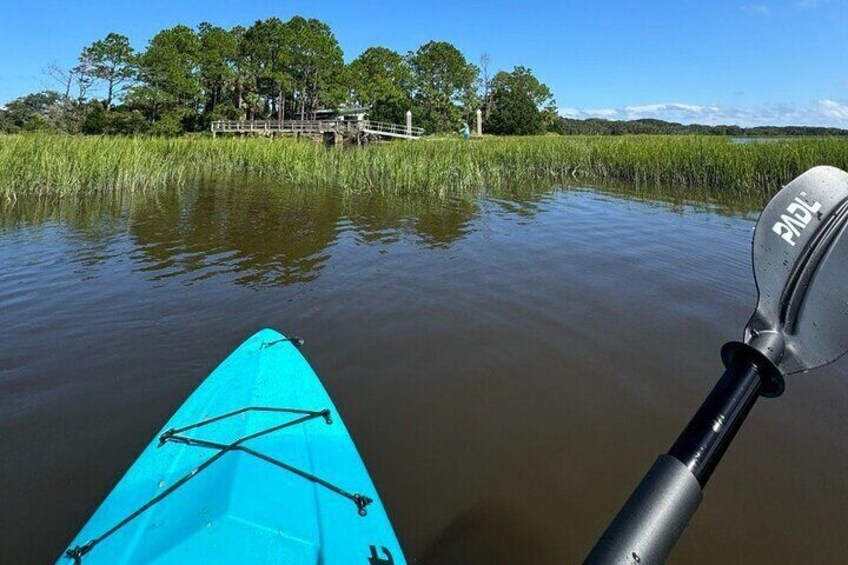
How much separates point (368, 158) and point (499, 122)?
36811mm

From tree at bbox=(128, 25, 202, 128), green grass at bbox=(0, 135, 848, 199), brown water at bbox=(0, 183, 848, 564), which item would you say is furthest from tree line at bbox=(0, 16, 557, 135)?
brown water at bbox=(0, 183, 848, 564)

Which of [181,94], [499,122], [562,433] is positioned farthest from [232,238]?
[499,122]

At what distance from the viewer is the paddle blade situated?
1.15 meters

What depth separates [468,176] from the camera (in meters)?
14.7

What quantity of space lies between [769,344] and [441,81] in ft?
184

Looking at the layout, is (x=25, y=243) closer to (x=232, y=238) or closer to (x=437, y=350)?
(x=232, y=238)

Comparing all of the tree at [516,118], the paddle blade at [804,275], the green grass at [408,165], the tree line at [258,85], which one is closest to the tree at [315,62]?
the tree line at [258,85]

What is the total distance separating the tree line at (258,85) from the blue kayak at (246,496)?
40.9 m

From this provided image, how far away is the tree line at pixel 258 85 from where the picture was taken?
38.8 metres

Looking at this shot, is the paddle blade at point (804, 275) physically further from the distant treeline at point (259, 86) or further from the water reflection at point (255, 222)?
the distant treeline at point (259, 86)

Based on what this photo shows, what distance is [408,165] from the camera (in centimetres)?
1416

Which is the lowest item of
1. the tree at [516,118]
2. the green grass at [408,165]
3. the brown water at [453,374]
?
the brown water at [453,374]

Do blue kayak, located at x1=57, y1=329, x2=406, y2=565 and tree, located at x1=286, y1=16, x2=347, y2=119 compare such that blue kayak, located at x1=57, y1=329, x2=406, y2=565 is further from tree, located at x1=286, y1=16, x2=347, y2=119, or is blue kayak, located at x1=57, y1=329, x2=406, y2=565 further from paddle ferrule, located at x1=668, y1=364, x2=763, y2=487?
tree, located at x1=286, y1=16, x2=347, y2=119

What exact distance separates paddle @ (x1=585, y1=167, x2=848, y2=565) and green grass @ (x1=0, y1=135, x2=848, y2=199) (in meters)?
12.5
